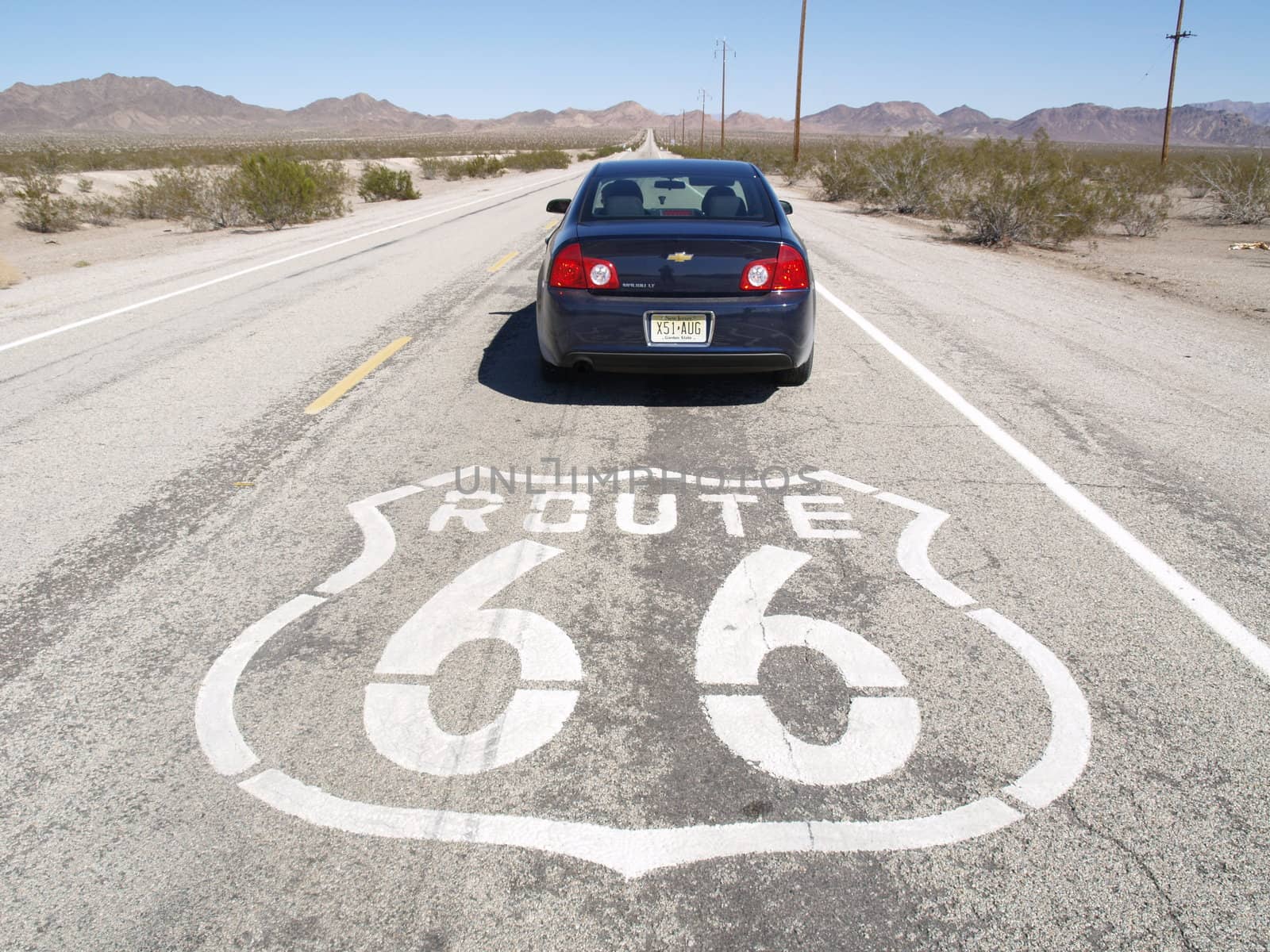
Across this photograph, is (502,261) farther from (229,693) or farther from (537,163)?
(537,163)

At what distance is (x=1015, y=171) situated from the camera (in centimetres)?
2094

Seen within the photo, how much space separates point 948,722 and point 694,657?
0.84 metres

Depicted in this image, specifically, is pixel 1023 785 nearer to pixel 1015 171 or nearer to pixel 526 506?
pixel 526 506

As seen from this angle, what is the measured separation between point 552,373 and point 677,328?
50.3 inches

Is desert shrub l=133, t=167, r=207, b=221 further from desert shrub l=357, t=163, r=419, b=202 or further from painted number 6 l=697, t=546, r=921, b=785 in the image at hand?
painted number 6 l=697, t=546, r=921, b=785

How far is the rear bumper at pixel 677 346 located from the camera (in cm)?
590

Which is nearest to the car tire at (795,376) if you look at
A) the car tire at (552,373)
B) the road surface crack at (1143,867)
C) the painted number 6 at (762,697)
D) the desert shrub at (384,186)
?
the car tire at (552,373)

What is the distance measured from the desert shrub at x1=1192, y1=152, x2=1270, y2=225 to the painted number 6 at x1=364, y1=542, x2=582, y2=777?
78.7 feet

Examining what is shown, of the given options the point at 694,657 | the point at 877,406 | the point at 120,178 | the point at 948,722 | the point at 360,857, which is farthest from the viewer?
the point at 120,178

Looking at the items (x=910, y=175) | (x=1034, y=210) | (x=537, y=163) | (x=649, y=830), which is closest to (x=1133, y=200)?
(x=1034, y=210)

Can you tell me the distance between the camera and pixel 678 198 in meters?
6.89

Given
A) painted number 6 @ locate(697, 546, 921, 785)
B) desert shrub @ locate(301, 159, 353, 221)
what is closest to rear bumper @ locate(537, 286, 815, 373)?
painted number 6 @ locate(697, 546, 921, 785)

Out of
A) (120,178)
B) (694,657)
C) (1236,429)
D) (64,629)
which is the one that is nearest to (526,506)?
(694,657)

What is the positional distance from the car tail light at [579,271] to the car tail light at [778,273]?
0.83 metres
